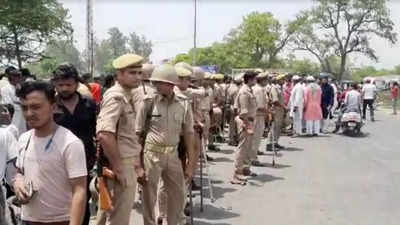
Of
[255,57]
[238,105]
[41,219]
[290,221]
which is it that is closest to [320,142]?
[238,105]

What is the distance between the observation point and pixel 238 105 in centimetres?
970

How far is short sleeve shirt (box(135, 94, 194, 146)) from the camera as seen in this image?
5633 millimetres

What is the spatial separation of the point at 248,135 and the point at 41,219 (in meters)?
6.49

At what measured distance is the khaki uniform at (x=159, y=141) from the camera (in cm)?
562

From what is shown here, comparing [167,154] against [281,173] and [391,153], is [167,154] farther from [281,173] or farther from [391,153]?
[391,153]

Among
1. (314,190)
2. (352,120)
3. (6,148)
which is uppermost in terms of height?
(6,148)

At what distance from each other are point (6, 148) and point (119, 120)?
1.00m

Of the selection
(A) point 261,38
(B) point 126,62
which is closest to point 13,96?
(B) point 126,62

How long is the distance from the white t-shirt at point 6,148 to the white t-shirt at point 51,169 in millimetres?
815

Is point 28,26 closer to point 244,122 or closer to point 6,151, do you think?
point 244,122

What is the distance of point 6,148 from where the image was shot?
4.12 metres

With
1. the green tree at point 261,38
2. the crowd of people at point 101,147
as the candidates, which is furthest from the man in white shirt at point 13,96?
the green tree at point 261,38

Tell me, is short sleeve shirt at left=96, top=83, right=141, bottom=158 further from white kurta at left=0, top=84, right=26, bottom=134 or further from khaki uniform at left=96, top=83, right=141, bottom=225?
white kurta at left=0, top=84, right=26, bottom=134

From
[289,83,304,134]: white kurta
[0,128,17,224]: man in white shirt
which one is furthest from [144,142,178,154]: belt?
[289,83,304,134]: white kurta
